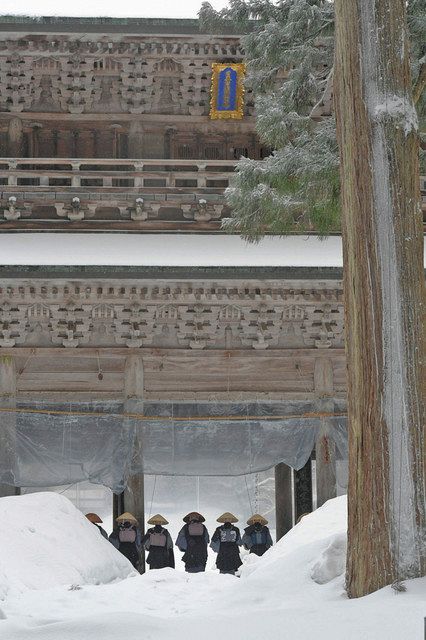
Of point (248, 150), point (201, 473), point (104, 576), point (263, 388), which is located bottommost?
point (104, 576)

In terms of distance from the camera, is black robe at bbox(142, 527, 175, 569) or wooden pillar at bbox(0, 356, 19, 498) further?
wooden pillar at bbox(0, 356, 19, 498)

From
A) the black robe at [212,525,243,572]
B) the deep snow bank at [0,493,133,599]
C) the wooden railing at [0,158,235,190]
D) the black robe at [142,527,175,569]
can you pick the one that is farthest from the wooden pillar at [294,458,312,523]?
the wooden railing at [0,158,235,190]

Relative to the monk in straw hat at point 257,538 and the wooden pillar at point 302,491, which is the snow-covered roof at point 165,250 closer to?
the monk in straw hat at point 257,538

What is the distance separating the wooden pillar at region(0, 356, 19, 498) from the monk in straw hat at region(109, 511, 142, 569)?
Result: 1728 mm

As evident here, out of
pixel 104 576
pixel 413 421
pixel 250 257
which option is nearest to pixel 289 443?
pixel 250 257

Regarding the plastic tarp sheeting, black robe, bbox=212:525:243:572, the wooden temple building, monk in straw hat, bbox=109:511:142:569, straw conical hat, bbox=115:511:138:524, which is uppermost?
the wooden temple building

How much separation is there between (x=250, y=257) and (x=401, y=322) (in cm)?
709

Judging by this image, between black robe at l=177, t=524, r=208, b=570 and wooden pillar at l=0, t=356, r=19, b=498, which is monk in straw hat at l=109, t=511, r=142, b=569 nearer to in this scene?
black robe at l=177, t=524, r=208, b=570

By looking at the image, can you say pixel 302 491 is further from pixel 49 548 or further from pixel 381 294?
pixel 381 294

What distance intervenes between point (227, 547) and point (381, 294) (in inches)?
320

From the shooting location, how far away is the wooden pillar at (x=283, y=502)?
18.4m

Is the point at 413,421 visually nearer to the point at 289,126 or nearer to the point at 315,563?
the point at 315,563

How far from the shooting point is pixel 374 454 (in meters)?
7.27

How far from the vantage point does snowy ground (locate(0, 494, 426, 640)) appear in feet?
20.5
